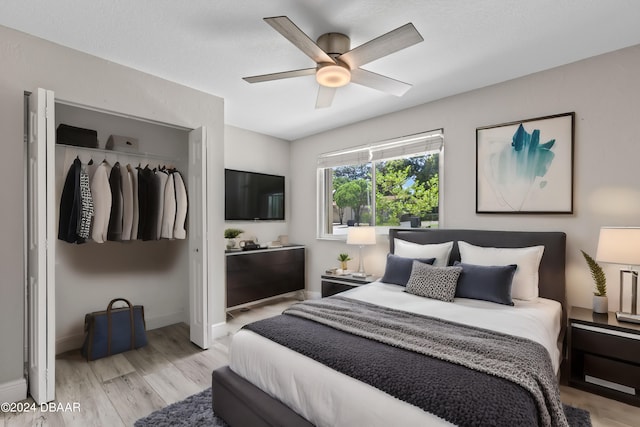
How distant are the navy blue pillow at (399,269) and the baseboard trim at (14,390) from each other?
2.94 metres

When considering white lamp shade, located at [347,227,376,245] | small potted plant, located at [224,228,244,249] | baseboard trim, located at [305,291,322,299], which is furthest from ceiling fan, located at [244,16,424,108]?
baseboard trim, located at [305,291,322,299]

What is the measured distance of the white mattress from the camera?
3.99 feet

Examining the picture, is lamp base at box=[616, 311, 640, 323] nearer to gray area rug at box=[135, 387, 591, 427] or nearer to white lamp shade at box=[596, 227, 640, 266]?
white lamp shade at box=[596, 227, 640, 266]

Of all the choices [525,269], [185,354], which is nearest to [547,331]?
[525,269]

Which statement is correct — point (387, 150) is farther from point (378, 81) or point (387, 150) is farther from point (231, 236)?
point (231, 236)

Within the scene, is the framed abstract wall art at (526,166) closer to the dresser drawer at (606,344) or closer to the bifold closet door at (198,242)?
the dresser drawer at (606,344)

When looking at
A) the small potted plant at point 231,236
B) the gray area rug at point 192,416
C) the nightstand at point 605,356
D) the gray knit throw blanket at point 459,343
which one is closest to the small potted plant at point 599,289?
the nightstand at point 605,356

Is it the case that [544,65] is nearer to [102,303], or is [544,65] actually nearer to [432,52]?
[432,52]

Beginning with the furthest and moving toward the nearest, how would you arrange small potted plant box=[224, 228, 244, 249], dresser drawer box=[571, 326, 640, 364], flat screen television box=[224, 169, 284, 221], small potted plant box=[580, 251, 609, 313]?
flat screen television box=[224, 169, 284, 221], small potted plant box=[224, 228, 244, 249], small potted plant box=[580, 251, 609, 313], dresser drawer box=[571, 326, 640, 364]

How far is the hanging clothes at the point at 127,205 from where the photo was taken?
117 inches

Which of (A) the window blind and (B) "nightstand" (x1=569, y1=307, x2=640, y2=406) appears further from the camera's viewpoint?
(A) the window blind

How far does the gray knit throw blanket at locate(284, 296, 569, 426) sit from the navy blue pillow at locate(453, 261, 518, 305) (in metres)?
0.69

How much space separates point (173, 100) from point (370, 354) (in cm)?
289

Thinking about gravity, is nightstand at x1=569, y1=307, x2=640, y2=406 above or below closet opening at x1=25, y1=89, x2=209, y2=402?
below
